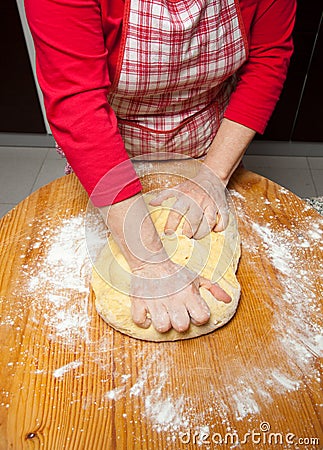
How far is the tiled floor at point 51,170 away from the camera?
2045mm

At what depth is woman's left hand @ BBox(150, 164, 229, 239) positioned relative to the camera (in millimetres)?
889

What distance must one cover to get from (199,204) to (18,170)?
147 centimetres

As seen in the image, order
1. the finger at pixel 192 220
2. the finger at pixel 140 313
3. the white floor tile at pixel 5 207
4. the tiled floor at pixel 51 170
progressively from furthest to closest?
the tiled floor at pixel 51 170, the white floor tile at pixel 5 207, the finger at pixel 192 220, the finger at pixel 140 313

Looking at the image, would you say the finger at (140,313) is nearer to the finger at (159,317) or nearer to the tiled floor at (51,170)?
the finger at (159,317)

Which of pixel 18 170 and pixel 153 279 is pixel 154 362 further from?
pixel 18 170

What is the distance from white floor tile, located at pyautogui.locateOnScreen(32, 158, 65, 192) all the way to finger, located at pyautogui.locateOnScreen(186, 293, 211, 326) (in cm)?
147

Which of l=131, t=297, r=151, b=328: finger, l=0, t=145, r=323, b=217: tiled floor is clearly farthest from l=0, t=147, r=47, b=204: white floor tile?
l=131, t=297, r=151, b=328: finger

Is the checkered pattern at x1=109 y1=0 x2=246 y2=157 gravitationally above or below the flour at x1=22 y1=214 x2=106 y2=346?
above

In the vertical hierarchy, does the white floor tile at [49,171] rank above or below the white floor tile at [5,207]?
above

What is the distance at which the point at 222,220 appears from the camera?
0.90 metres
